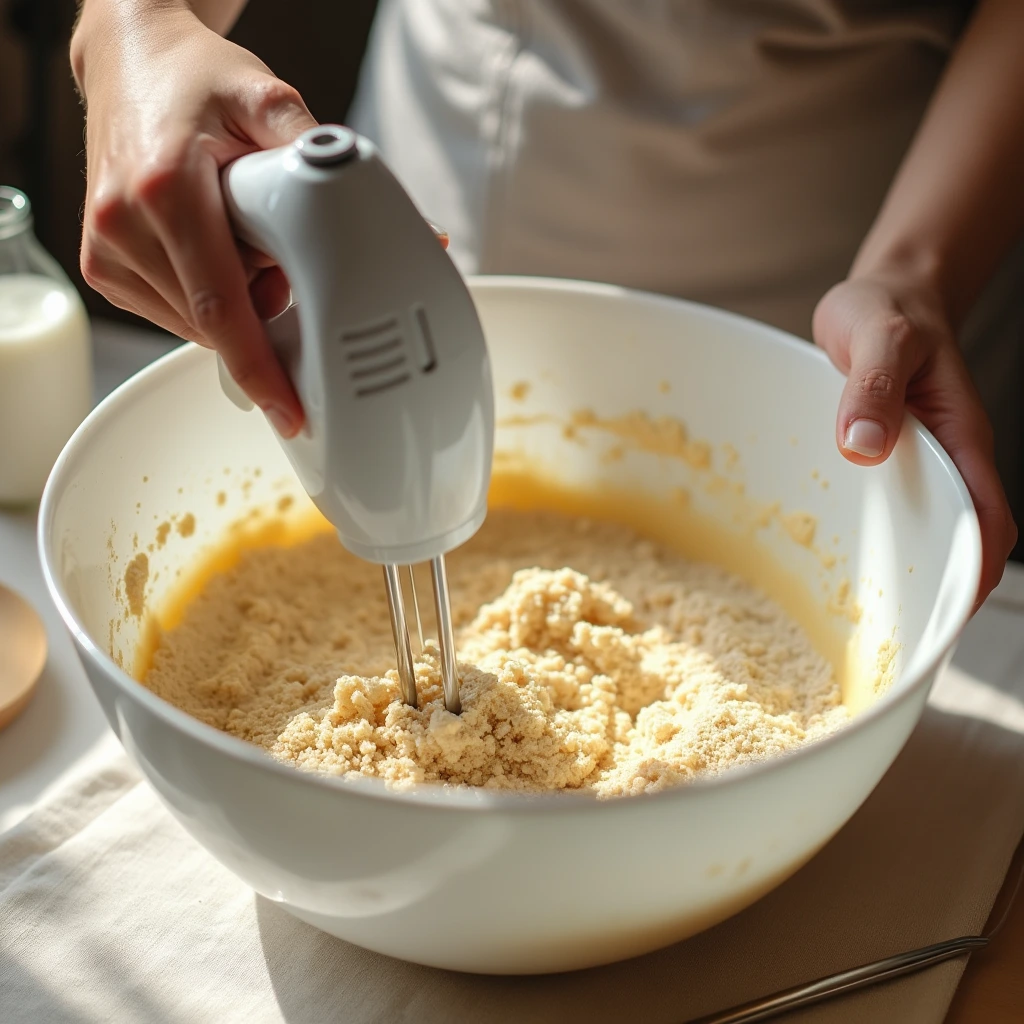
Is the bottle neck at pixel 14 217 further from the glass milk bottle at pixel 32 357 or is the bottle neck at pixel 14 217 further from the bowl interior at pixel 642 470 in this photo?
the bowl interior at pixel 642 470

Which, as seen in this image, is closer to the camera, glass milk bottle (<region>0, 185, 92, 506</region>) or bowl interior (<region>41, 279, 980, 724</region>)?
bowl interior (<region>41, 279, 980, 724</region>)

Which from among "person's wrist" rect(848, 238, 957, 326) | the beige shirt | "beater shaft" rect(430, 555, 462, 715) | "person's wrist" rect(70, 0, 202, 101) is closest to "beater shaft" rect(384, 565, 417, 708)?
"beater shaft" rect(430, 555, 462, 715)

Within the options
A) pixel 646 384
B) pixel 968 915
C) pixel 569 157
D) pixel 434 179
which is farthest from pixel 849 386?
pixel 434 179

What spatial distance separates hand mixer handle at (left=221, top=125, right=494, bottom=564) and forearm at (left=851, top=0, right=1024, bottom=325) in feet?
1.61

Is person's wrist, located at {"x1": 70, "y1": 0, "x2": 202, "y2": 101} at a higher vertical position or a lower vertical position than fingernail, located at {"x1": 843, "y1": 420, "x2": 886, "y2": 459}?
higher

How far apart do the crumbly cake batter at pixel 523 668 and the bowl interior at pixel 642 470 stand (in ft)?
0.14

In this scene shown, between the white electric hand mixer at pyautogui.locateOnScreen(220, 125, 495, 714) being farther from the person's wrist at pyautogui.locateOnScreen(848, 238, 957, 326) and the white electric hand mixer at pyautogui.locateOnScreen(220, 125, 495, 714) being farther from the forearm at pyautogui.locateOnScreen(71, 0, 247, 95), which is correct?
the person's wrist at pyautogui.locateOnScreen(848, 238, 957, 326)

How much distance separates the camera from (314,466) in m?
0.56

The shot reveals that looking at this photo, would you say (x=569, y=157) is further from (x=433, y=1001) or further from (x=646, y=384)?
(x=433, y=1001)

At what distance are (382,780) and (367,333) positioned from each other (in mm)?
280

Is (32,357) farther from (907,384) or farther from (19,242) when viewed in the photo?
(907,384)

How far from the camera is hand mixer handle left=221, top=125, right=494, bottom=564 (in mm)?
501

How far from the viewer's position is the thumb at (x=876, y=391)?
0.73 m

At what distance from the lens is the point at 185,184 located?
1.75 ft
